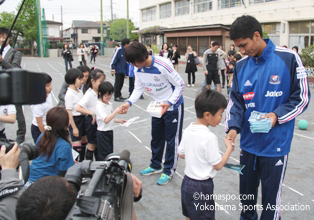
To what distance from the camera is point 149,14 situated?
4288cm

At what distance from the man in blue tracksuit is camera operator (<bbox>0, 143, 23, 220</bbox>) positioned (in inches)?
64.9

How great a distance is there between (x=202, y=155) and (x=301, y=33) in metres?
20.7

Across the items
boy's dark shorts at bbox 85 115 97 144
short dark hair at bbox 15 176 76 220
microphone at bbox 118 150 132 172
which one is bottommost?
boy's dark shorts at bbox 85 115 97 144

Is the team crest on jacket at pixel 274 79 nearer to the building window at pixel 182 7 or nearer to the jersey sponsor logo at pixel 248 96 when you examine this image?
the jersey sponsor logo at pixel 248 96

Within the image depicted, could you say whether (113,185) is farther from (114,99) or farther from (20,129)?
(114,99)

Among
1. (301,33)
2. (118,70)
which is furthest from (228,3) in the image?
(118,70)

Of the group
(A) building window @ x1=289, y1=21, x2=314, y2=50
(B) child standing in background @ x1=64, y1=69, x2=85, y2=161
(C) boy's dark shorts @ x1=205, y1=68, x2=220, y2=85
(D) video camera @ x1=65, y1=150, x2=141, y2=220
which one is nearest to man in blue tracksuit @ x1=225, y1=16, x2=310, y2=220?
(D) video camera @ x1=65, y1=150, x2=141, y2=220

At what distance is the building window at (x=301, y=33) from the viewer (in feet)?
64.1

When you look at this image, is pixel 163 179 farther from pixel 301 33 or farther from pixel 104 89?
pixel 301 33

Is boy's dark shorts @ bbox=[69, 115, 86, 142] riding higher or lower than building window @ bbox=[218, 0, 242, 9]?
lower

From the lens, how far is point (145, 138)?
6000 mm

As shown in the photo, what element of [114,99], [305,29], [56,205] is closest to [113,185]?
[56,205]

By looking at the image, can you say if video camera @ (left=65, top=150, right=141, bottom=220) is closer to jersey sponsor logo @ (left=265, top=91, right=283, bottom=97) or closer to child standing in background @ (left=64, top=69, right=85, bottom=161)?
jersey sponsor logo @ (left=265, top=91, right=283, bottom=97)

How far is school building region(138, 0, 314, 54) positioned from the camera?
20078mm
